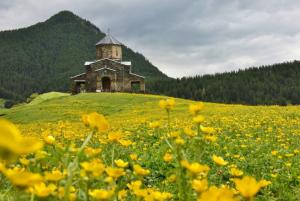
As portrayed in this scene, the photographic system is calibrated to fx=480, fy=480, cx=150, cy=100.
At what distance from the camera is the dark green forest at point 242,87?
121 m

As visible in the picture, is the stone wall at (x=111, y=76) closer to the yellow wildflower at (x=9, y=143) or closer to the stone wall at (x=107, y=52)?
the stone wall at (x=107, y=52)

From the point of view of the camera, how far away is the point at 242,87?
128 m

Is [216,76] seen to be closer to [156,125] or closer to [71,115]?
[71,115]

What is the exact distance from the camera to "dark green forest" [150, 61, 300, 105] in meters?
121

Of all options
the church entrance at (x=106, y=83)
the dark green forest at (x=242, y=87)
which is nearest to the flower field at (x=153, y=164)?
the church entrance at (x=106, y=83)

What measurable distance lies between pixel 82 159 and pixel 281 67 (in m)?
155

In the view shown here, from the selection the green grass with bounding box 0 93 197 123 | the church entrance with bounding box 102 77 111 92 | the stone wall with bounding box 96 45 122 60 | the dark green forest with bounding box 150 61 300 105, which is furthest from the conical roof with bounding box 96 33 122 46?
the dark green forest with bounding box 150 61 300 105

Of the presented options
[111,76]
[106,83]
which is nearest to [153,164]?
[111,76]

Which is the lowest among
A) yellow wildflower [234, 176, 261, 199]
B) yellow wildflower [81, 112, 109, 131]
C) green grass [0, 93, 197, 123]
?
green grass [0, 93, 197, 123]

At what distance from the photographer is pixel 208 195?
1722mm

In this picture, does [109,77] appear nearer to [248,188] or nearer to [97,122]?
[97,122]

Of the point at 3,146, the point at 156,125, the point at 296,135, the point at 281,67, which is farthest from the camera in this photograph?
the point at 281,67

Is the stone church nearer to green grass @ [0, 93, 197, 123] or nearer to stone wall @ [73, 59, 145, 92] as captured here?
stone wall @ [73, 59, 145, 92]

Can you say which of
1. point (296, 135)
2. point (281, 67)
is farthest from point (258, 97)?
point (296, 135)
